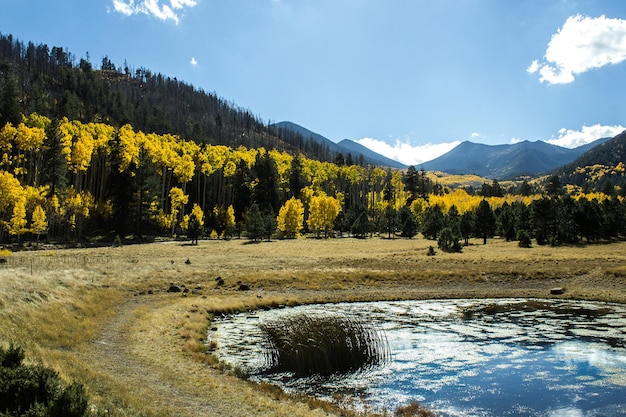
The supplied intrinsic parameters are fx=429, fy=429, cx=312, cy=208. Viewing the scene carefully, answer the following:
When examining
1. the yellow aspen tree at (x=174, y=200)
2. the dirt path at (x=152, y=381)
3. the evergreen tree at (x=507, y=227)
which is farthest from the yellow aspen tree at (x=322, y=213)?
the dirt path at (x=152, y=381)

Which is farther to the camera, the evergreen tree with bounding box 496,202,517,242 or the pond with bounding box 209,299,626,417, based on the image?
the evergreen tree with bounding box 496,202,517,242

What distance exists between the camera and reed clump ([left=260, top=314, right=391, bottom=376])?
18.1 meters

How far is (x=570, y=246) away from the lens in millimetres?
75312

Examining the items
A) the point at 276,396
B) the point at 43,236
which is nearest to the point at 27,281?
the point at 276,396

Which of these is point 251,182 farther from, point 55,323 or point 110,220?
point 55,323

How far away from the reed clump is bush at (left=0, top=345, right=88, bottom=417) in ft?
34.4

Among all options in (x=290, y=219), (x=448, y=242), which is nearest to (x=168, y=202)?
(x=290, y=219)

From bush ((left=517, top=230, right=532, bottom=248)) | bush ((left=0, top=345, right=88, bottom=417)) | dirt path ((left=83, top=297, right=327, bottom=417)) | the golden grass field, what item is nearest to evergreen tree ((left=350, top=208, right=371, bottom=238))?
the golden grass field

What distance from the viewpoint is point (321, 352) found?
59.9 ft

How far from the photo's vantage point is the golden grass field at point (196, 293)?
543 inches

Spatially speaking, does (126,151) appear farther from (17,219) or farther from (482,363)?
(482,363)

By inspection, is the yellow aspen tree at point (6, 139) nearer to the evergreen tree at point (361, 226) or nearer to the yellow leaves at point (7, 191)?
the yellow leaves at point (7, 191)

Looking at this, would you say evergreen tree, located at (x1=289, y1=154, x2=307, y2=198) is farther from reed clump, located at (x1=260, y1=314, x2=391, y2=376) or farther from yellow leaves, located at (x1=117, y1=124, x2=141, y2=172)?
reed clump, located at (x1=260, y1=314, x2=391, y2=376)

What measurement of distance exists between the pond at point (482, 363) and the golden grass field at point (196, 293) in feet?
7.29
